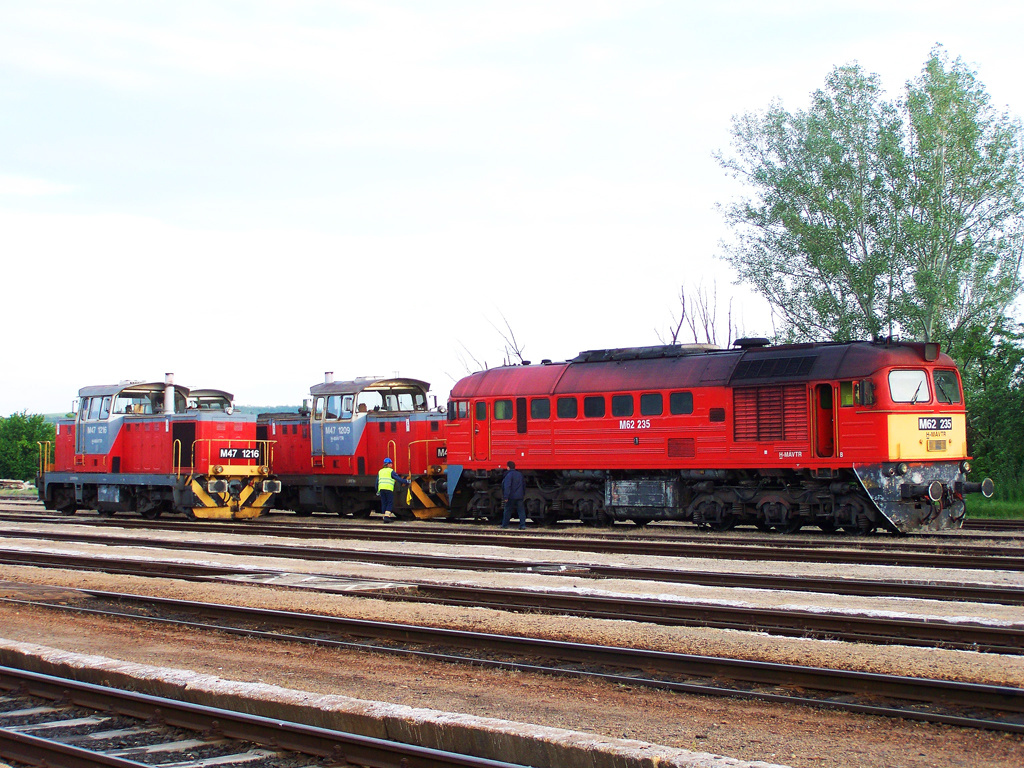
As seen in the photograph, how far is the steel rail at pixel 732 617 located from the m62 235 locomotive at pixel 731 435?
30.2ft

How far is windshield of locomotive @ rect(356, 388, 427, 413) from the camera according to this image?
1108 inches

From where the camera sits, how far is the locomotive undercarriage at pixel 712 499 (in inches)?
781

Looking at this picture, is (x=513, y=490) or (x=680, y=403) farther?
(x=513, y=490)

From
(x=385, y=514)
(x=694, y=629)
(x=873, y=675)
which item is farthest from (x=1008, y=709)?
(x=385, y=514)

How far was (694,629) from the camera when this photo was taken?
33.4 ft

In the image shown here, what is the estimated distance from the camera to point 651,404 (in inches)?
879

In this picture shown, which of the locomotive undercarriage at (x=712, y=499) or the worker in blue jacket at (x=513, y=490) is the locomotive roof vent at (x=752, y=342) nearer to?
the locomotive undercarriage at (x=712, y=499)

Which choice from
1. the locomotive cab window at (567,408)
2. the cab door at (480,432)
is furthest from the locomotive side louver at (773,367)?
the cab door at (480,432)

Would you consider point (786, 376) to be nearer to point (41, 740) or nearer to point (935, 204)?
point (935, 204)

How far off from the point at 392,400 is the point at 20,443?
4423 centimetres

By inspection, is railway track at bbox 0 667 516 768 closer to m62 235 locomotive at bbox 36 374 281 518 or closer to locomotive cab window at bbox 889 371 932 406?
locomotive cab window at bbox 889 371 932 406

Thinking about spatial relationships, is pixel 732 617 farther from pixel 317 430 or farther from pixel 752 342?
pixel 317 430

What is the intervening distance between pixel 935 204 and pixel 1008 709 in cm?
2702

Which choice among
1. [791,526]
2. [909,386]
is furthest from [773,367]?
[791,526]
